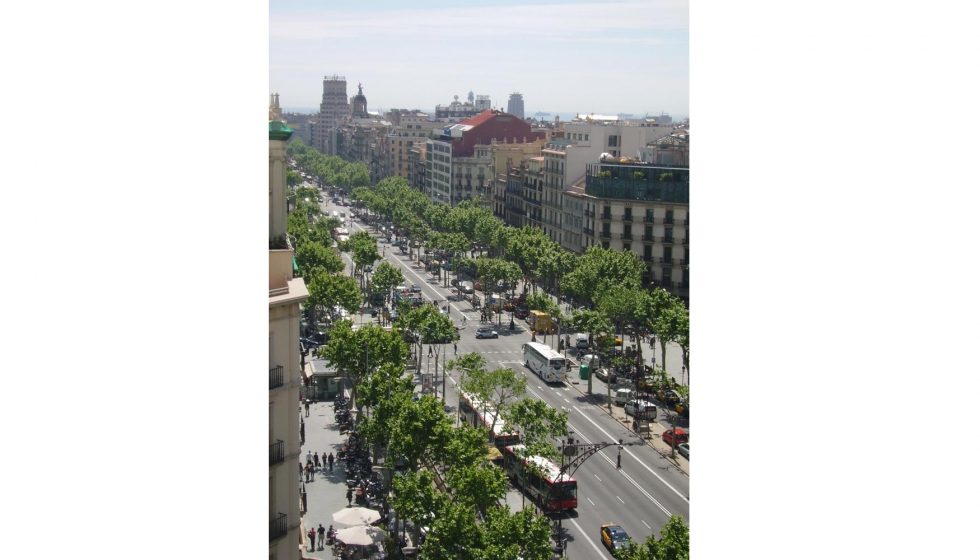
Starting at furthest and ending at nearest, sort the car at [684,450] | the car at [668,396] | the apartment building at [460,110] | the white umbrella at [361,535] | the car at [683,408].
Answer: the apartment building at [460,110] < the car at [668,396] < the car at [683,408] < the car at [684,450] < the white umbrella at [361,535]

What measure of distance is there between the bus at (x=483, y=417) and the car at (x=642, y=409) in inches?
212

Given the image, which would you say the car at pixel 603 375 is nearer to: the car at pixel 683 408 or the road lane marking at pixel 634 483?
the car at pixel 683 408

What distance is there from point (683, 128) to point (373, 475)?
45.4m

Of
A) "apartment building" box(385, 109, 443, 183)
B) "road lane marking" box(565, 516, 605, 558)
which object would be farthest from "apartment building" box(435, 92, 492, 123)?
"road lane marking" box(565, 516, 605, 558)

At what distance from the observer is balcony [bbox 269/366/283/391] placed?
15.7 meters

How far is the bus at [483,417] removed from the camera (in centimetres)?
3011

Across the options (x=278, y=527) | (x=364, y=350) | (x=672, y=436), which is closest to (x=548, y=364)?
(x=672, y=436)

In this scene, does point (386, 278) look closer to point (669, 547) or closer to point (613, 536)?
point (613, 536)

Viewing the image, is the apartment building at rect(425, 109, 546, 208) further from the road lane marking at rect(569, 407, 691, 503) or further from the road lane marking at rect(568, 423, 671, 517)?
the road lane marking at rect(568, 423, 671, 517)

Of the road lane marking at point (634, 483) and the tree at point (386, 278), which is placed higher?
the tree at point (386, 278)

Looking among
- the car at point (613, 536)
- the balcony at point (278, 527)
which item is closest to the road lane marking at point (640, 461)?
the car at point (613, 536)

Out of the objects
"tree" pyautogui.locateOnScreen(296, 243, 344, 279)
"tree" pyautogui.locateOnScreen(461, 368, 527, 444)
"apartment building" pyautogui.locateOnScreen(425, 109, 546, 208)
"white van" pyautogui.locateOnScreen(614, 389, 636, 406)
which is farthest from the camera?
"apartment building" pyautogui.locateOnScreen(425, 109, 546, 208)

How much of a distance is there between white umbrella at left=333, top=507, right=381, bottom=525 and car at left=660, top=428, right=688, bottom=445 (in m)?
11.7
